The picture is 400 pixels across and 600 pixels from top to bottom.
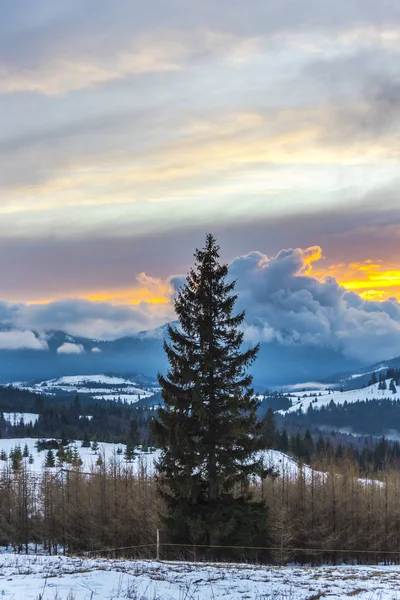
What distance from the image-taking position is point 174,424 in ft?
108

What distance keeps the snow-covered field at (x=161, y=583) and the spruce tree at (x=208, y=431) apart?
930cm

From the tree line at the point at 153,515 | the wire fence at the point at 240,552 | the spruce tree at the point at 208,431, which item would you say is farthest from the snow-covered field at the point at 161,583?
the tree line at the point at 153,515

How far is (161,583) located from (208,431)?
15217 millimetres

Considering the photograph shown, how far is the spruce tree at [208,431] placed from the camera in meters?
32.8

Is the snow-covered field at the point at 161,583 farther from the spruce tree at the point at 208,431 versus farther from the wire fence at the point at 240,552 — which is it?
the spruce tree at the point at 208,431

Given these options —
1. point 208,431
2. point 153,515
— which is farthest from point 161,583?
point 153,515

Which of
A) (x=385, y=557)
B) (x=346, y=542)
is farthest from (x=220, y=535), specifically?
(x=385, y=557)

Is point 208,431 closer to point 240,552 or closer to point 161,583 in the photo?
point 240,552

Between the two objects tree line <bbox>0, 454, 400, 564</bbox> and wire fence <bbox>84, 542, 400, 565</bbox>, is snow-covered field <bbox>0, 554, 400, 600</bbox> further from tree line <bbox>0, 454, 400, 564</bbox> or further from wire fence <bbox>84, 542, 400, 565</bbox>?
tree line <bbox>0, 454, 400, 564</bbox>

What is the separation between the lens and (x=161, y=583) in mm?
18234

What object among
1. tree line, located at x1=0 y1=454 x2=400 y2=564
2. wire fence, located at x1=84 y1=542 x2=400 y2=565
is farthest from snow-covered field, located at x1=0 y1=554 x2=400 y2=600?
tree line, located at x1=0 y1=454 x2=400 y2=564

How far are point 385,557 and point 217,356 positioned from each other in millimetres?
53881

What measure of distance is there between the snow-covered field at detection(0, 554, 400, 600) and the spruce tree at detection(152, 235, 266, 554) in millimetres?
9305

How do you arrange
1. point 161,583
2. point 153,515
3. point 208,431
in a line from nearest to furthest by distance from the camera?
point 161,583 < point 208,431 < point 153,515
